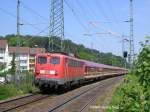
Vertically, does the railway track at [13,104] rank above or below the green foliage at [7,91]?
below

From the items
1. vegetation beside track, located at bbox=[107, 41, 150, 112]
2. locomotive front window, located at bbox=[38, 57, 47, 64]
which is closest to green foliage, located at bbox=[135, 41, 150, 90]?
vegetation beside track, located at bbox=[107, 41, 150, 112]

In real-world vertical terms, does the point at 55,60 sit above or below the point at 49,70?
above

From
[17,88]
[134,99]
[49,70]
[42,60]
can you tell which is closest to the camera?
[134,99]

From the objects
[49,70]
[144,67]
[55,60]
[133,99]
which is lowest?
[133,99]

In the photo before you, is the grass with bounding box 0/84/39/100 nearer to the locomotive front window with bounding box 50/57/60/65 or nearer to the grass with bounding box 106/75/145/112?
the locomotive front window with bounding box 50/57/60/65

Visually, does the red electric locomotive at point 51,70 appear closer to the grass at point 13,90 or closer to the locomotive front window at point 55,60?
the locomotive front window at point 55,60

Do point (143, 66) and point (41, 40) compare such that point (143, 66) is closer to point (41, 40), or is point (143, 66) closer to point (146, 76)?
point (146, 76)

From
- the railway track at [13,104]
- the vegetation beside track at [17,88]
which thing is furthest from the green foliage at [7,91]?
the railway track at [13,104]

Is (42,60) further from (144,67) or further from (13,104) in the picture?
(144,67)

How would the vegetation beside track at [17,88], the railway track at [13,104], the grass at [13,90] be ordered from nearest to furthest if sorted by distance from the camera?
the railway track at [13,104] < the grass at [13,90] < the vegetation beside track at [17,88]

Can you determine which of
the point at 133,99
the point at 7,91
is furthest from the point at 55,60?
the point at 133,99

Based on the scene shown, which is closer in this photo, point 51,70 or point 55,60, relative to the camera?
point 51,70

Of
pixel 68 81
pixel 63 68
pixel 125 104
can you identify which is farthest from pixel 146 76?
pixel 68 81

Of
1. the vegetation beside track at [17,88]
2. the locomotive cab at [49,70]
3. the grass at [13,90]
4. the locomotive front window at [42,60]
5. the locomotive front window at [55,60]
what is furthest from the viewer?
the locomotive front window at [42,60]
